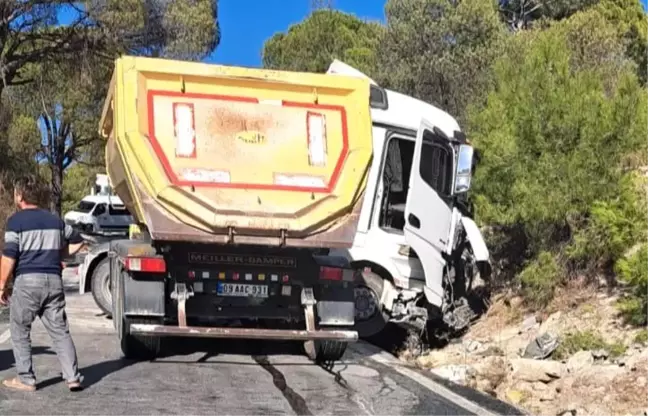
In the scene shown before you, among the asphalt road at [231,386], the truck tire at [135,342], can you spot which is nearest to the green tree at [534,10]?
the asphalt road at [231,386]

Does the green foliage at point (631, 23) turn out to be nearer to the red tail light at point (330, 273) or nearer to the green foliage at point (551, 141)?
the green foliage at point (551, 141)

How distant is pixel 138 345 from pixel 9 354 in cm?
126

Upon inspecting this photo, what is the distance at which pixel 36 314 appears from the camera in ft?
23.4

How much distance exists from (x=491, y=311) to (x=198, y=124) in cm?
635

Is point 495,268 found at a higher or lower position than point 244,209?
lower

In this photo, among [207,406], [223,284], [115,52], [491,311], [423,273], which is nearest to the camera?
[207,406]

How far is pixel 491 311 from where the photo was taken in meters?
13.0

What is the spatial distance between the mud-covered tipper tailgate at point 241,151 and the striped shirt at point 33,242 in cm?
110

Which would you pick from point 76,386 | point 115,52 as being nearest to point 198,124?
point 76,386

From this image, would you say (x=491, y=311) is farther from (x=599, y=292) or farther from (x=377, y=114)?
(x=377, y=114)

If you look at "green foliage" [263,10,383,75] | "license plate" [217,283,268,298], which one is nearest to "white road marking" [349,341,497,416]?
"license plate" [217,283,268,298]

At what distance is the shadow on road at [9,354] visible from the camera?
26.7ft

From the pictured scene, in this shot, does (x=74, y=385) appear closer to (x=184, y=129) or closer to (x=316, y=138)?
(x=184, y=129)

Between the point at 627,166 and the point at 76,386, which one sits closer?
the point at 76,386
